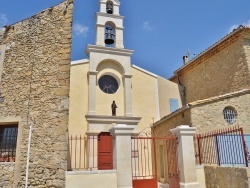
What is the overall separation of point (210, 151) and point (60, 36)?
6.63 metres

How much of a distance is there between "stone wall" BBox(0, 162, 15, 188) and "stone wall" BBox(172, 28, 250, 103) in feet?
35.1

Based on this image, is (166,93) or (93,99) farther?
(166,93)

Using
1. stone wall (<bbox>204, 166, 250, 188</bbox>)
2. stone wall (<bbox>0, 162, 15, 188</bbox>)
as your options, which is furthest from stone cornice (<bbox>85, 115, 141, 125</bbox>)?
stone wall (<bbox>0, 162, 15, 188</bbox>)

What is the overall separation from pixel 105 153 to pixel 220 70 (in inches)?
307

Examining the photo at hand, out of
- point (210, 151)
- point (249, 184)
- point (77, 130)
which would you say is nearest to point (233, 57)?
point (210, 151)

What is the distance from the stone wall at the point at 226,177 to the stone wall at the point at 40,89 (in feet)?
15.2

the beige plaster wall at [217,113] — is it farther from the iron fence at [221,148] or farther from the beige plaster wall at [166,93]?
the beige plaster wall at [166,93]

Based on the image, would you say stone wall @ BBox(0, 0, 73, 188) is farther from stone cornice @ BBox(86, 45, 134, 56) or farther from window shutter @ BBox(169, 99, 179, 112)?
window shutter @ BBox(169, 99, 179, 112)

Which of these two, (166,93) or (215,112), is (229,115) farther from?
(166,93)

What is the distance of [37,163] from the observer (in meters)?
6.29

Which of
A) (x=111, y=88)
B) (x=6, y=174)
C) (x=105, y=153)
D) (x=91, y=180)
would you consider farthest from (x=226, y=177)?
(x=111, y=88)

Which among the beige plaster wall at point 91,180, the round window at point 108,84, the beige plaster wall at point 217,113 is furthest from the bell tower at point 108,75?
the beige plaster wall at point 91,180

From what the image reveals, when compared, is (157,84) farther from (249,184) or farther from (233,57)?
(249,184)

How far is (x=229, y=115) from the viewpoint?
1023 centimetres
